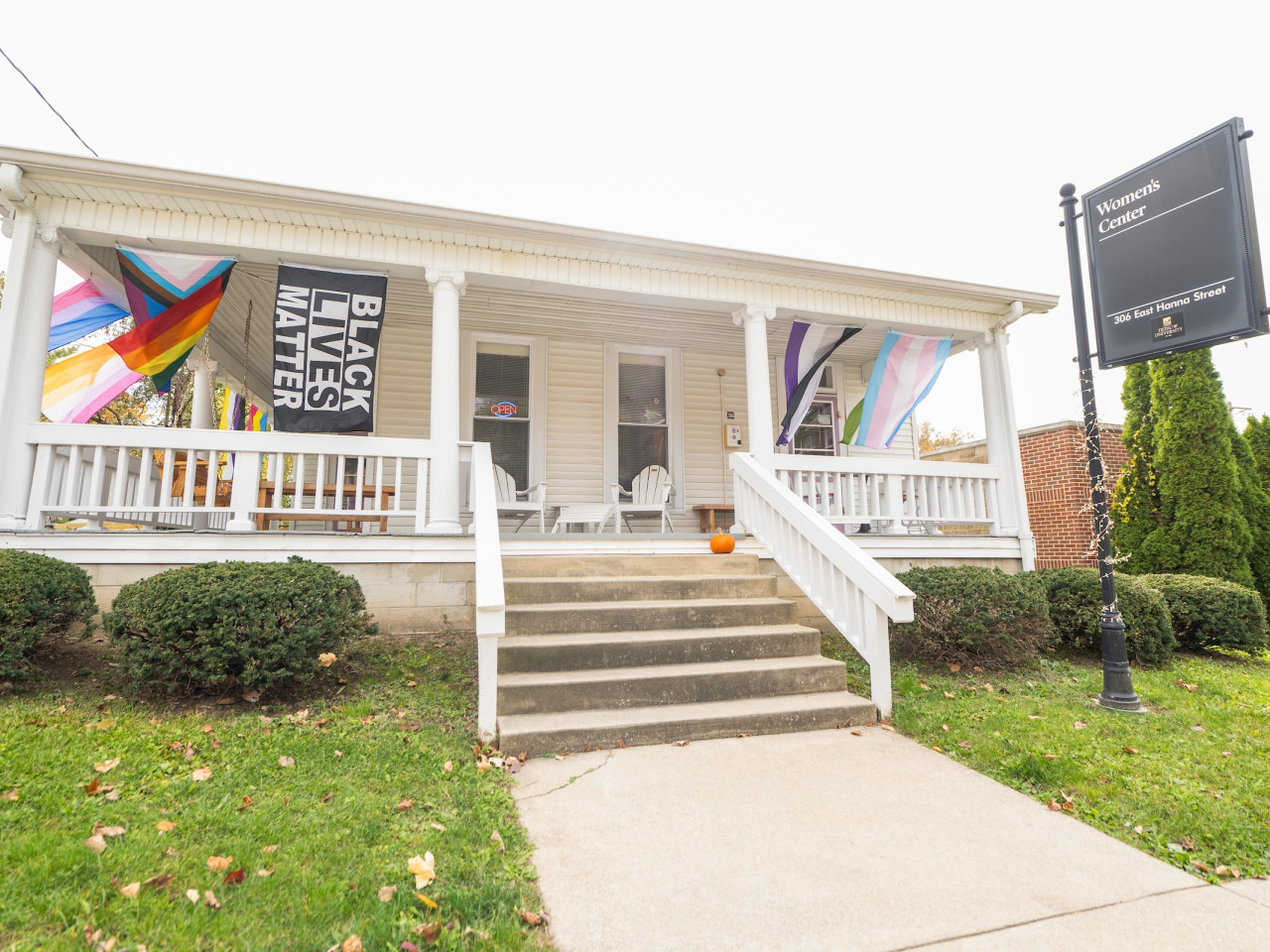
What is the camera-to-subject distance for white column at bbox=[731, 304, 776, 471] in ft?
22.0

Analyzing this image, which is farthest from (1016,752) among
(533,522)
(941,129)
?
(941,129)

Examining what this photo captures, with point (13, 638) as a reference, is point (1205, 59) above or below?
above

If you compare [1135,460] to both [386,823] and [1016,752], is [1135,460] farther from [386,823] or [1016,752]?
[386,823]

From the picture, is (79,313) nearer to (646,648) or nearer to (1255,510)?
(646,648)

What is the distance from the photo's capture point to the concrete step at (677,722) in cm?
344

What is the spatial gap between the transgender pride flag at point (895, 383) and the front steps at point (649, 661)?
2.95 metres

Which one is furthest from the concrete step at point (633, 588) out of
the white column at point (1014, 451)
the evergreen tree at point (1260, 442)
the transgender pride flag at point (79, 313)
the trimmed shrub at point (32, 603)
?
the evergreen tree at point (1260, 442)

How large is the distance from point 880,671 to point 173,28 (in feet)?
38.8

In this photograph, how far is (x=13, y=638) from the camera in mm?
3637

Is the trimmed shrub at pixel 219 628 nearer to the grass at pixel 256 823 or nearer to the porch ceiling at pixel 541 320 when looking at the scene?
the grass at pixel 256 823

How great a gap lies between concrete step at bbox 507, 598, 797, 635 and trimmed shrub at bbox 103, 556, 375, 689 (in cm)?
125

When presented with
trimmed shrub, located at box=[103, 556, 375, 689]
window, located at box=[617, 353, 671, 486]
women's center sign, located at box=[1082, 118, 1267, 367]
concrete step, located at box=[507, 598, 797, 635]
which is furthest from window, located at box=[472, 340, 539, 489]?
women's center sign, located at box=[1082, 118, 1267, 367]

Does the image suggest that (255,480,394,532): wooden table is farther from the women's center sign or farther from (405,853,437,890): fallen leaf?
the women's center sign

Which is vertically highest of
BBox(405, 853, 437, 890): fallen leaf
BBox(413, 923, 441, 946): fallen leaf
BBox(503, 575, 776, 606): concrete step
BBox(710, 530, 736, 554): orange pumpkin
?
BBox(710, 530, 736, 554): orange pumpkin
